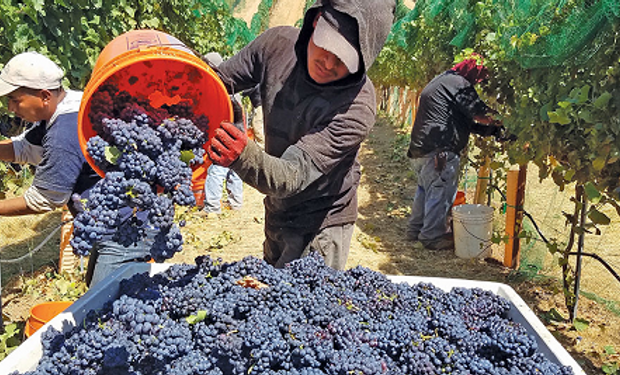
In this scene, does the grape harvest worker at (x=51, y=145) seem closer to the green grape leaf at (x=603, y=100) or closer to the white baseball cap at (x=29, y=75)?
the white baseball cap at (x=29, y=75)

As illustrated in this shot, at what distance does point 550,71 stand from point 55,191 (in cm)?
293

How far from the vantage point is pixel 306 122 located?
84.2 inches

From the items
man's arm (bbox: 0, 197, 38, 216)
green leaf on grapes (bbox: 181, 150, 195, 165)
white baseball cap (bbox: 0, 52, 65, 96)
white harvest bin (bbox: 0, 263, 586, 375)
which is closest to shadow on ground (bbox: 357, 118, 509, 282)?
white harvest bin (bbox: 0, 263, 586, 375)

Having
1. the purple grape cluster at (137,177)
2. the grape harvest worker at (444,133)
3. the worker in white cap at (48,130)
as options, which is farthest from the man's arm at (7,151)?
the grape harvest worker at (444,133)

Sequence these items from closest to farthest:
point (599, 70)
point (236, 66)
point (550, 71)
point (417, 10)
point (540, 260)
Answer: point (236, 66), point (599, 70), point (550, 71), point (540, 260), point (417, 10)

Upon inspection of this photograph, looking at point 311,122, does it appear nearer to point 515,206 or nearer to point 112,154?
point 112,154

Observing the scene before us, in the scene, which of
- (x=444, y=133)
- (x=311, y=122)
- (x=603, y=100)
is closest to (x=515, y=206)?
(x=444, y=133)

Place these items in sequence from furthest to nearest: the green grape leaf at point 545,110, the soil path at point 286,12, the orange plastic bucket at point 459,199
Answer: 1. the soil path at point 286,12
2. the orange plastic bucket at point 459,199
3. the green grape leaf at point 545,110

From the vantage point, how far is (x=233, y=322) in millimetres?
1627

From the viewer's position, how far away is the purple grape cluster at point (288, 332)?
4.86 feet

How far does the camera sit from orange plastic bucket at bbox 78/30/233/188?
5.53ft

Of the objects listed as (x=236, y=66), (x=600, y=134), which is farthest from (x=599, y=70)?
(x=236, y=66)

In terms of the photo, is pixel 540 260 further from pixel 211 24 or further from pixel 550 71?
pixel 211 24

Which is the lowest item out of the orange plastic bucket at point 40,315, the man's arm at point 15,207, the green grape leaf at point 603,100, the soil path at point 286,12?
the orange plastic bucket at point 40,315
